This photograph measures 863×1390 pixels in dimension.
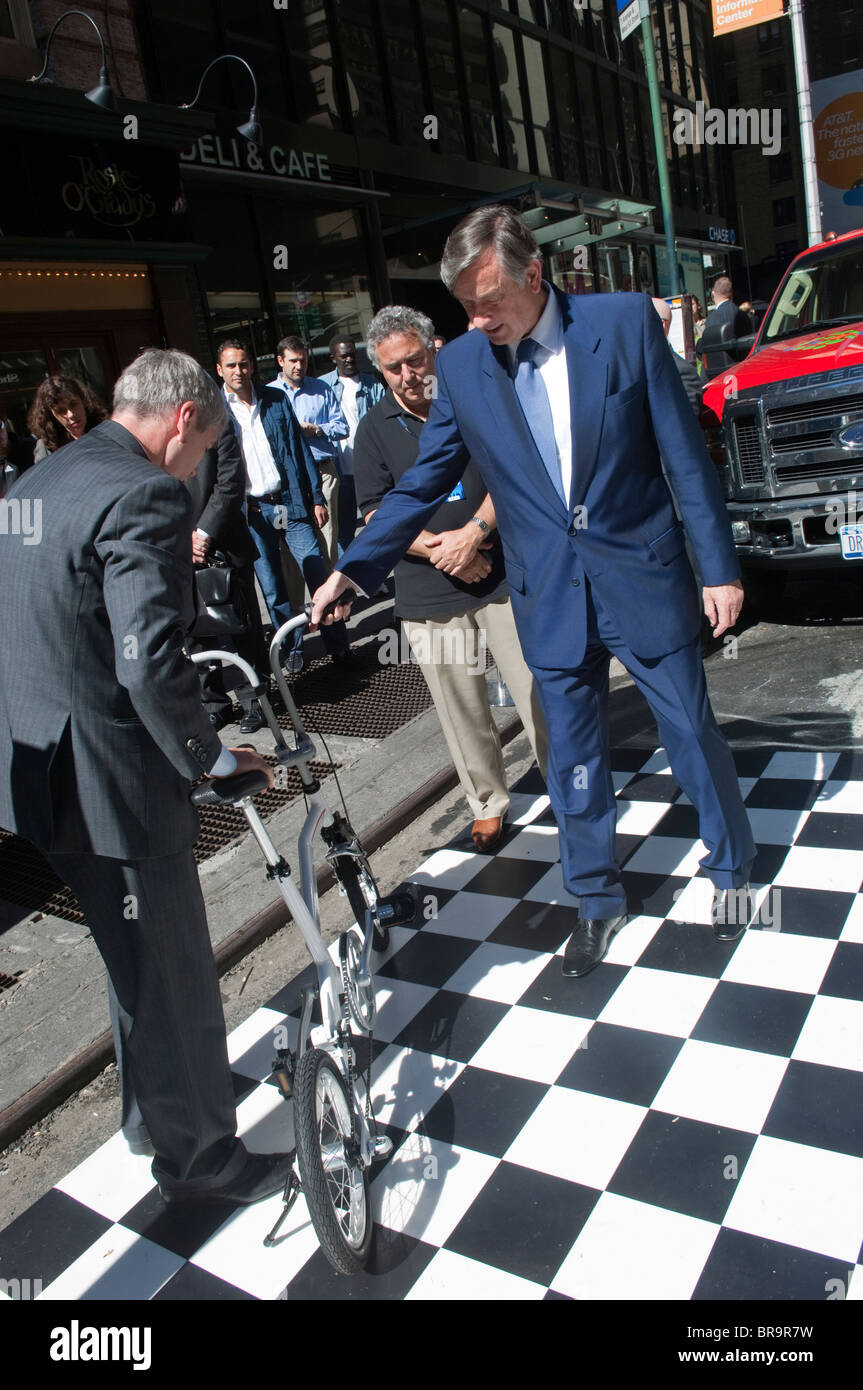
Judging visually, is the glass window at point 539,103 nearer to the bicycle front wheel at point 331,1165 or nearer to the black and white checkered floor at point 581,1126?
the black and white checkered floor at point 581,1126

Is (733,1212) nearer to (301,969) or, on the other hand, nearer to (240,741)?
(301,969)

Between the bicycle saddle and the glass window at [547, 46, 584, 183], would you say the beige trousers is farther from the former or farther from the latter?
the glass window at [547, 46, 584, 183]

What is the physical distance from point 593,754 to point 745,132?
60.8 meters

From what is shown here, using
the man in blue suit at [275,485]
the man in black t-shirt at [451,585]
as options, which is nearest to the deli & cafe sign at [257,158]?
the man in blue suit at [275,485]

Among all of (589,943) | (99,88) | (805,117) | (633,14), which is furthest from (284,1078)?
(805,117)

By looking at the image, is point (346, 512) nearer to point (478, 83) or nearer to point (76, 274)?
point (76, 274)

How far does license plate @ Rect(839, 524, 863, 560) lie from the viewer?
17.4ft

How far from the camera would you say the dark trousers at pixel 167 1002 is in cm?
216

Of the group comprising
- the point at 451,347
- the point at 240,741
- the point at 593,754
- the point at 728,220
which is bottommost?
the point at 240,741

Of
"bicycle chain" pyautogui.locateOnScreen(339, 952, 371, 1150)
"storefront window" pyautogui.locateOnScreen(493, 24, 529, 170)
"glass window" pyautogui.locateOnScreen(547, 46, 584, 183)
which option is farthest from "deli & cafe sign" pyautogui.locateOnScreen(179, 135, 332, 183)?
"glass window" pyautogui.locateOnScreen(547, 46, 584, 183)

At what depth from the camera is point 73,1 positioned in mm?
8273

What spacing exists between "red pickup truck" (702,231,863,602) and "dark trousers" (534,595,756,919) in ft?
9.65

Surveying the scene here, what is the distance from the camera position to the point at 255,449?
20.0 ft
